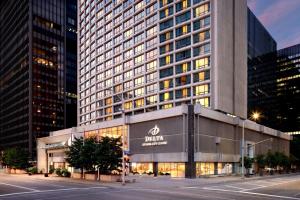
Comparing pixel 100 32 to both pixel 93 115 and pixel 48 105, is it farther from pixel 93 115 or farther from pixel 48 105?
pixel 48 105

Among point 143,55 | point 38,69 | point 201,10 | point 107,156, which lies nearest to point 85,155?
point 107,156

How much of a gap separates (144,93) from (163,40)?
46.2 ft

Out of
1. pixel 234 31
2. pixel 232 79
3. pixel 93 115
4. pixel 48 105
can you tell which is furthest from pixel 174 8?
pixel 48 105

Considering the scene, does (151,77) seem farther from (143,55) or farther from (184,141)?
(184,141)

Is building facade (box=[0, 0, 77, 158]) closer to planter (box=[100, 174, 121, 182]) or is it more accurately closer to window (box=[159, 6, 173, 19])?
window (box=[159, 6, 173, 19])

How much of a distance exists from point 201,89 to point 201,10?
56.9 ft

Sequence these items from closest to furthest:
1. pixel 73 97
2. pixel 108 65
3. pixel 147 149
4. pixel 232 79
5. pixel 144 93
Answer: pixel 147 149, pixel 232 79, pixel 144 93, pixel 108 65, pixel 73 97

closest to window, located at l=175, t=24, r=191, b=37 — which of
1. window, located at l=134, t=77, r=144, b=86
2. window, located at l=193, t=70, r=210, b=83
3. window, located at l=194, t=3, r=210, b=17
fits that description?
window, located at l=194, t=3, r=210, b=17

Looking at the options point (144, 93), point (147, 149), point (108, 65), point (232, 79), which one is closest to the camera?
point (147, 149)

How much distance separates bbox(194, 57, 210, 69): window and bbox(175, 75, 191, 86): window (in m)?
3.16

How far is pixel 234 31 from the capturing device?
280ft

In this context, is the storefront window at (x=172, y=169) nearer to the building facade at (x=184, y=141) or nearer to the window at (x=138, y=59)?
the building facade at (x=184, y=141)

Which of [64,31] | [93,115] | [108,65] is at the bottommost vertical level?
[93,115]

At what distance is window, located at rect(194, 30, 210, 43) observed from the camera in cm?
7775
